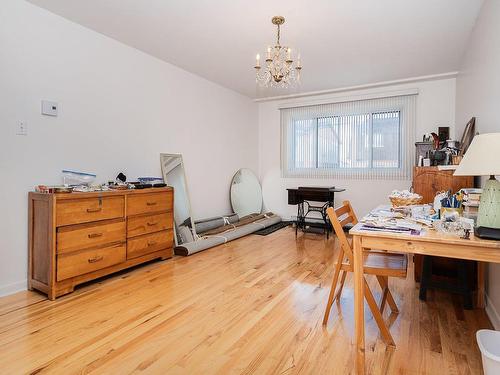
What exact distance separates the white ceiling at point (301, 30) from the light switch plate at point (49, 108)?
0.86 metres

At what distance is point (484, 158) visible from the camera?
1.36 metres

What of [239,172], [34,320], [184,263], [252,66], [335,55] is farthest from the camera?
[239,172]

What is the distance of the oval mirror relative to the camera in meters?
5.53

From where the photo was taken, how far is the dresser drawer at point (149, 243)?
308 centimetres

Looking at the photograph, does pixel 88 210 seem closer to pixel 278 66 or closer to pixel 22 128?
pixel 22 128

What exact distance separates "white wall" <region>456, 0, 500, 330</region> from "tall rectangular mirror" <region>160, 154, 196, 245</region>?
3.18 metres

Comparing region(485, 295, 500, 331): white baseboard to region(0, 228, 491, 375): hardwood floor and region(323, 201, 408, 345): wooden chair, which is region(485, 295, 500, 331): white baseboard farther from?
region(323, 201, 408, 345): wooden chair

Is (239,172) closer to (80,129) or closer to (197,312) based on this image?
(80,129)

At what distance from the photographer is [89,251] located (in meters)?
2.66

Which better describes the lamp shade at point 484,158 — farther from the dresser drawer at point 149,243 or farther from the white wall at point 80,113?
the white wall at point 80,113

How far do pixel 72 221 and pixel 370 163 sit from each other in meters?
4.59

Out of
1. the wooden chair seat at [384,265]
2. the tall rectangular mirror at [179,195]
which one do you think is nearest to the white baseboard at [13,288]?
the tall rectangular mirror at [179,195]

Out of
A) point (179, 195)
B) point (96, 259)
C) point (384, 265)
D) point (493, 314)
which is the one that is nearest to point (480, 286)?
point (493, 314)

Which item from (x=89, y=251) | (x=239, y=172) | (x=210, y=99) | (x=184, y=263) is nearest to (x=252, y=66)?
(x=210, y=99)
